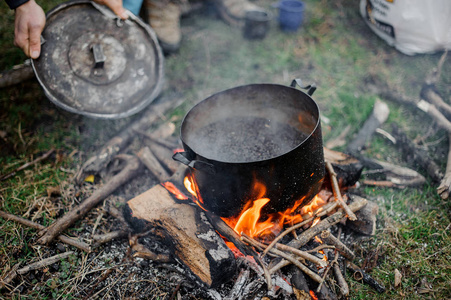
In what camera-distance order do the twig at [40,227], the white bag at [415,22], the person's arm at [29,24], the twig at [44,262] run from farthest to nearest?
the white bag at [415,22] < the person's arm at [29,24] < the twig at [40,227] < the twig at [44,262]

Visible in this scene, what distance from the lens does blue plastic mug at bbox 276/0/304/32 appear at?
15.9 feet

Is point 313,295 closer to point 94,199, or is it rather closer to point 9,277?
point 94,199

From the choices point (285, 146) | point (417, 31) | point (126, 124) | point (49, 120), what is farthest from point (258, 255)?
point (417, 31)

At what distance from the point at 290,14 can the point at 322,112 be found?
6.86 feet

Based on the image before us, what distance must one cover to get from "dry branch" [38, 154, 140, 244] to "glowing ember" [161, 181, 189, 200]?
0.55m

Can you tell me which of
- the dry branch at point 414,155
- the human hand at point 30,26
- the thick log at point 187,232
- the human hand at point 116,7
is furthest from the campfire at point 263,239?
the human hand at point 116,7

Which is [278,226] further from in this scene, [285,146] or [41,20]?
[41,20]

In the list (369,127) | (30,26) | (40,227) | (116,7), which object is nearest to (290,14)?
(369,127)

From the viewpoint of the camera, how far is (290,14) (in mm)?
4867

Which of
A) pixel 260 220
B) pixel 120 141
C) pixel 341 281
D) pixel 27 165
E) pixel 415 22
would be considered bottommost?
pixel 27 165

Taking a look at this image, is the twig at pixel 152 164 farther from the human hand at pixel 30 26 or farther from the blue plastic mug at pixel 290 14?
the blue plastic mug at pixel 290 14

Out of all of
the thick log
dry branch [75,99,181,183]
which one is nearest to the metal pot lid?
dry branch [75,99,181,183]

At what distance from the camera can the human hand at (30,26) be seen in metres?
2.50

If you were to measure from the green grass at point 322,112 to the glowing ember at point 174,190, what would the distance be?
2.00 ft
